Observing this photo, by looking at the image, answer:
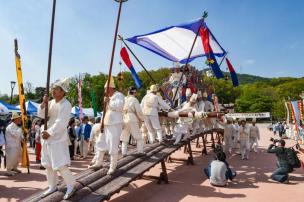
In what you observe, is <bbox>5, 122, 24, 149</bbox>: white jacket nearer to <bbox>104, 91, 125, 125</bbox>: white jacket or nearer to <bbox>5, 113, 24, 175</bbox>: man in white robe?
<bbox>5, 113, 24, 175</bbox>: man in white robe

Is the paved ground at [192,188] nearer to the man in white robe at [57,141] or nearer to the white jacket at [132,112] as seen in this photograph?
the white jacket at [132,112]

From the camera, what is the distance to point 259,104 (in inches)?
2346

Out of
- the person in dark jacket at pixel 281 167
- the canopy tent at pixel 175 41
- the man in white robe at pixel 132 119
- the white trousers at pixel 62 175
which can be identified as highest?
the canopy tent at pixel 175 41

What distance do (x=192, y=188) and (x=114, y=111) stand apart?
3.19m

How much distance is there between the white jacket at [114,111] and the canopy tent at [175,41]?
25.5ft

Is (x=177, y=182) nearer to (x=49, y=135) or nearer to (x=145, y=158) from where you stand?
(x=145, y=158)

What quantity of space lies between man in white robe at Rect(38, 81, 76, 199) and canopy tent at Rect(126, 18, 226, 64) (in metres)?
9.13

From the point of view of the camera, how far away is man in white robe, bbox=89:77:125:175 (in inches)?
240

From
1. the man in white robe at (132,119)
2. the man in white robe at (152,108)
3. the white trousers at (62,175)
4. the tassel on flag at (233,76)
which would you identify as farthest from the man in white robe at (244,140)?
the white trousers at (62,175)

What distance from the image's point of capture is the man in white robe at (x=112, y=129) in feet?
20.0

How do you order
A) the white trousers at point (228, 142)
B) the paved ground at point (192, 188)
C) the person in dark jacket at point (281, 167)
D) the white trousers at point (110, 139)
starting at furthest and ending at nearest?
the white trousers at point (228, 142)
the person in dark jacket at point (281, 167)
the paved ground at point (192, 188)
the white trousers at point (110, 139)

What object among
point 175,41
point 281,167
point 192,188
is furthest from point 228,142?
point 192,188

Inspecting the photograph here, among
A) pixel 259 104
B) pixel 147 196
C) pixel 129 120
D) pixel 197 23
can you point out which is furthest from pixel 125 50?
pixel 259 104

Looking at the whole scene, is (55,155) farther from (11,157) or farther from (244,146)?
(244,146)
